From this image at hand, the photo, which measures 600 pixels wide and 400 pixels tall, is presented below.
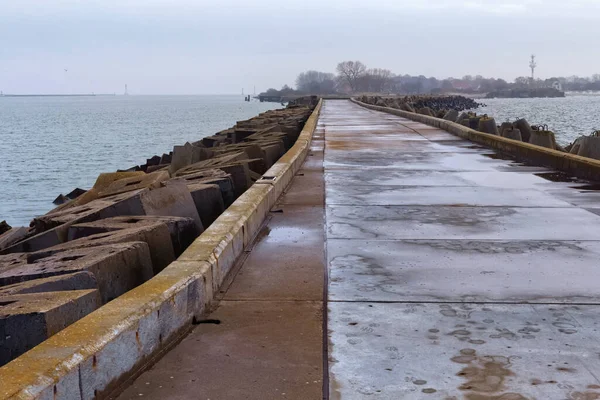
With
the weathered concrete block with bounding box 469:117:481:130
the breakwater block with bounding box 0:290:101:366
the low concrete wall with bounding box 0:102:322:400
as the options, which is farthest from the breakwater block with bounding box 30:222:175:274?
the weathered concrete block with bounding box 469:117:481:130

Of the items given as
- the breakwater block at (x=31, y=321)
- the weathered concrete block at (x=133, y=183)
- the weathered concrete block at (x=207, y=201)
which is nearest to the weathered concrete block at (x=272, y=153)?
the weathered concrete block at (x=133, y=183)

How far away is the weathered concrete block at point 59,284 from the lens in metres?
4.16

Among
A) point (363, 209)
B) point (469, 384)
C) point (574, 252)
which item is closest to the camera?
point (469, 384)

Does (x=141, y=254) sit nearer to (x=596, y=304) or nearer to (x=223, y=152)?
(x=596, y=304)

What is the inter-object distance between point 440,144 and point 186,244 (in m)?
11.6

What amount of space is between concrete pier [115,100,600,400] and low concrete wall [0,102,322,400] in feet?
0.35

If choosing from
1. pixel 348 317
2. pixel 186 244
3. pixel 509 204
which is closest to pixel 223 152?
pixel 509 204

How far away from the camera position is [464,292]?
475 centimetres

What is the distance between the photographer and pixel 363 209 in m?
7.82

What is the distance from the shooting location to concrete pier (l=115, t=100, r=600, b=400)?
133 inches

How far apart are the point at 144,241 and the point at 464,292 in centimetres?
228

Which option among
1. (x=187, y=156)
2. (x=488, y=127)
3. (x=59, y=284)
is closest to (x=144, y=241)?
(x=59, y=284)

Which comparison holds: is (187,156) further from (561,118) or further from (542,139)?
(561,118)

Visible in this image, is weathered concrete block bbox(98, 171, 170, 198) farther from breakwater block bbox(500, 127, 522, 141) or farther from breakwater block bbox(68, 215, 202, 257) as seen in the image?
breakwater block bbox(500, 127, 522, 141)
